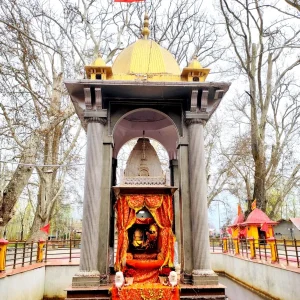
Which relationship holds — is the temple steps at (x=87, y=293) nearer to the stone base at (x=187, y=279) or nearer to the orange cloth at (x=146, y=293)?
the orange cloth at (x=146, y=293)

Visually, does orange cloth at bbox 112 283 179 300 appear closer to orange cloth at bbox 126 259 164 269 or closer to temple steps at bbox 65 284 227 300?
temple steps at bbox 65 284 227 300

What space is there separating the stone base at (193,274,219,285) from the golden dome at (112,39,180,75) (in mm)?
5256

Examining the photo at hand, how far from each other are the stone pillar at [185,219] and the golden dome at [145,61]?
7.68 ft

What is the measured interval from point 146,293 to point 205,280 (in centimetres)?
132

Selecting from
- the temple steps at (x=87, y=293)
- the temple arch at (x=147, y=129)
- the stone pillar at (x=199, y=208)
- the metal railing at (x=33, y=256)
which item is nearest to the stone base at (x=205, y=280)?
the stone pillar at (x=199, y=208)

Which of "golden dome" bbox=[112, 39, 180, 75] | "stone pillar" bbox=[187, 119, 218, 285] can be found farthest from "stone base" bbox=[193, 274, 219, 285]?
"golden dome" bbox=[112, 39, 180, 75]

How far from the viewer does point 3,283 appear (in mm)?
8117

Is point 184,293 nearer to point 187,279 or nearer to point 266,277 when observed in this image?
point 187,279

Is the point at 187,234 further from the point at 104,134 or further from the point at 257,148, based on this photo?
the point at 257,148

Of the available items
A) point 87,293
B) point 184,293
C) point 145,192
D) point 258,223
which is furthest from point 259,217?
point 87,293

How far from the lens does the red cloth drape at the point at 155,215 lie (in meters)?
7.32

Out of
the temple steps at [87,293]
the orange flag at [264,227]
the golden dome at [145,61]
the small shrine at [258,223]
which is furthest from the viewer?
the small shrine at [258,223]

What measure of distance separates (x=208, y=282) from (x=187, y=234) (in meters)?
1.11

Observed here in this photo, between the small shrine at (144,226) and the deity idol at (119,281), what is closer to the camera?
the deity idol at (119,281)
